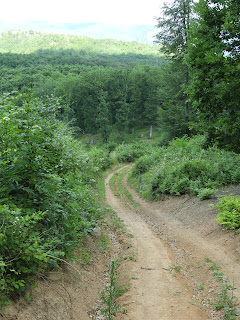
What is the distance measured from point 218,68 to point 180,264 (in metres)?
7.23

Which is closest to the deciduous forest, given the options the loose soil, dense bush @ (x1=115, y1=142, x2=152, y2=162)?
the loose soil

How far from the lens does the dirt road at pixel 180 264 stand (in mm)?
5504

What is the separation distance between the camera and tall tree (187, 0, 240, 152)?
32.2 feet

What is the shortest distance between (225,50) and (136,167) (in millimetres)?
16156

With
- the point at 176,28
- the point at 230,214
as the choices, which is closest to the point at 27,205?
the point at 230,214

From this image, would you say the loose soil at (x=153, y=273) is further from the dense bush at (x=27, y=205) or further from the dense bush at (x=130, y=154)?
the dense bush at (x=130, y=154)

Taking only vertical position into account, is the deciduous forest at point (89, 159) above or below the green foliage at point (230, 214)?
above

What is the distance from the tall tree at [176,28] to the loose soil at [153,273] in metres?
14.9

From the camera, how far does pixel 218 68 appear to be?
992 centimetres

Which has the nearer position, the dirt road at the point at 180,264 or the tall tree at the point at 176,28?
the dirt road at the point at 180,264

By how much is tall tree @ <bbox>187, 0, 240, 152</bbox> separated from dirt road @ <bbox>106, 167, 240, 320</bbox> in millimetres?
3806

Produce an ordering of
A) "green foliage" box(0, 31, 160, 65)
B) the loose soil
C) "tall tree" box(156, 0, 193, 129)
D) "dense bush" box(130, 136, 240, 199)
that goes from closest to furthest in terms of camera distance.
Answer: the loose soil < "dense bush" box(130, 136, 240, 199) < "tall tree" box(156, 0, 193, 129) < "green foliage" box(0, 31, 160, 65)

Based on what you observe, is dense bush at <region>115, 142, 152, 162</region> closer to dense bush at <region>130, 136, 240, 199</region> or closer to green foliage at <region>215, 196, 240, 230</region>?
dense bush at <region>130, 136, 240, 199</region>

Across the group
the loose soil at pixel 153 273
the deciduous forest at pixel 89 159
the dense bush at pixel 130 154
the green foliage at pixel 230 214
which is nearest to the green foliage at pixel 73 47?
the dense bush at pixel 130 154
